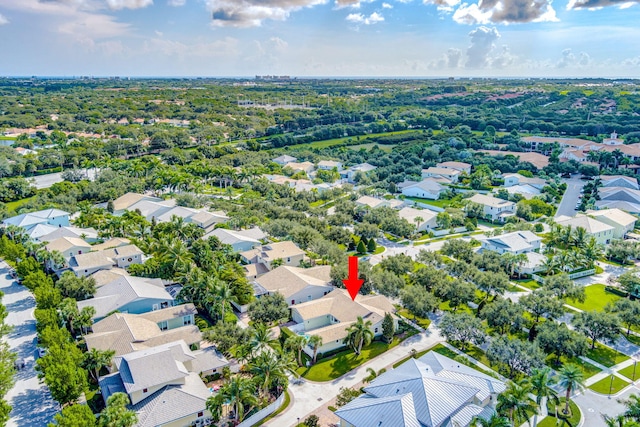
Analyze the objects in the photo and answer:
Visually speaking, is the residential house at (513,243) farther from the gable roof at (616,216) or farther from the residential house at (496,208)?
the gable roof at (616,216)

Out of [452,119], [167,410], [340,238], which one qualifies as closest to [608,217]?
[340,238]

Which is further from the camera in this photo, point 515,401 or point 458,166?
point 458,166

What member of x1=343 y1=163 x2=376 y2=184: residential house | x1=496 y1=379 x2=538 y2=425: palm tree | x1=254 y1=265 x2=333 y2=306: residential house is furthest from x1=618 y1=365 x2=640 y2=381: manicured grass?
x1=343 y1=163 x2=376 y2=184: residential house

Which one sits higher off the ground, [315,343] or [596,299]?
[315,343]

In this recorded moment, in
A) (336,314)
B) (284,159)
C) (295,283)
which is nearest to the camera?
(336,314)

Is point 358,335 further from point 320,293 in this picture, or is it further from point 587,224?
point 587,224

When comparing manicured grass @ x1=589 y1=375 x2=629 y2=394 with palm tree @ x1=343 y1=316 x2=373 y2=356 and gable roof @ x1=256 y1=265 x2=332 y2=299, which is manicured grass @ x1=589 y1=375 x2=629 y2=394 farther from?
gable roof @ x1=256 y1=265 x2=332 y2=299

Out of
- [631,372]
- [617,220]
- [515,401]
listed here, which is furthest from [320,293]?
[617,220]
